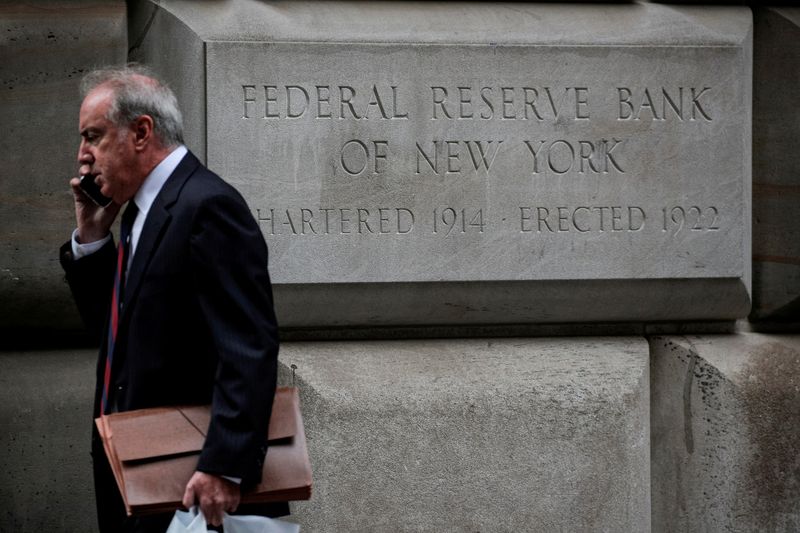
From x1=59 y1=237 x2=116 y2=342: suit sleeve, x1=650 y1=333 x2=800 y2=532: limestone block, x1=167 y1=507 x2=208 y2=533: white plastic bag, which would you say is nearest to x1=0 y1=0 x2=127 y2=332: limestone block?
x1=59 y1=237 x2=116 y2=342: suit sleeve

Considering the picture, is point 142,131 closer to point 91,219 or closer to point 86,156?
point 86,156

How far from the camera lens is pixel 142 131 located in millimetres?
3105

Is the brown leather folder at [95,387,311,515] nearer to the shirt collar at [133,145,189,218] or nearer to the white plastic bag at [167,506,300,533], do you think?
the white plastic bag at [167,506,300,533]

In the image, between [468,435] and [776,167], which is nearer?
[468,435]

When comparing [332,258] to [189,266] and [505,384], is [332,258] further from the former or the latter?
[189,266]

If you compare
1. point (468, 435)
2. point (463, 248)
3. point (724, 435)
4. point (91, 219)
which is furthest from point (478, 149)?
point (91, 219)

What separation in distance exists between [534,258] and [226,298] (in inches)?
77.9

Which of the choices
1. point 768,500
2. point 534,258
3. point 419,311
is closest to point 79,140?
point 419,311

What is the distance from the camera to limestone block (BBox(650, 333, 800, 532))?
4.74 meters

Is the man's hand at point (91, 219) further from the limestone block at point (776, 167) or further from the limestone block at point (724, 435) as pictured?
the limestone block at point (776, 167)

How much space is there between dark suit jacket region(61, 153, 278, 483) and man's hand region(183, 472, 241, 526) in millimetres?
30

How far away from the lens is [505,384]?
4.57 meters

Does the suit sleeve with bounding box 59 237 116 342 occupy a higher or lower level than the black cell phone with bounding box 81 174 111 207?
lower

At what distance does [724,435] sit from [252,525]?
2.36 metres
